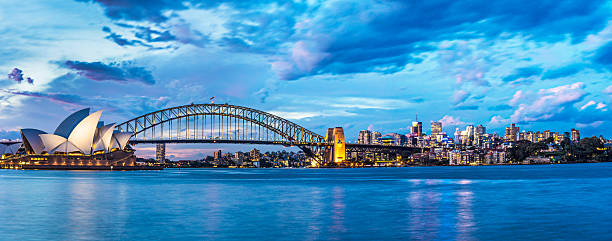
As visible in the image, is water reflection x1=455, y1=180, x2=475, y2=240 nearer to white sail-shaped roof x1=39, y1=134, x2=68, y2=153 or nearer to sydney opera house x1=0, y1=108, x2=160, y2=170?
sydney opera house x1=0, y1=108, x2=160, y2=170

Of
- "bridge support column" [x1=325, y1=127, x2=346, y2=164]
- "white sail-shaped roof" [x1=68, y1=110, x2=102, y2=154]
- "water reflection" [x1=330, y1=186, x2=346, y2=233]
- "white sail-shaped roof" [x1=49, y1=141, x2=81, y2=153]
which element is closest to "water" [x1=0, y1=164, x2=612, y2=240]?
"water reflection" [x1=330, y1=186, x2=346, y2=233]

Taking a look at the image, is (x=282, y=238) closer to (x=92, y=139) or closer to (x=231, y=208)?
(x=231, y=208)

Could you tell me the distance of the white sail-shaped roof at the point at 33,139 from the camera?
9494 centimetres

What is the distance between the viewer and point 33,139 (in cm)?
9538

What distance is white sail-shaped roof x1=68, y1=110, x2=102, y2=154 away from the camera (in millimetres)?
89619

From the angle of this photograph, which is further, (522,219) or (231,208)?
(231,208)

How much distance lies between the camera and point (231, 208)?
82.3 feet

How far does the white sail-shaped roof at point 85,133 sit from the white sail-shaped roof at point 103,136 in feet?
6.36

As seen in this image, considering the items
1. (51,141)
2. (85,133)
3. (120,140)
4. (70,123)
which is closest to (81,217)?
(85,133)

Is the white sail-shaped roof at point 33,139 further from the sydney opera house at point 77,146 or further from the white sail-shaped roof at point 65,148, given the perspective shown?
the white sail-shaped roof at point 65,148

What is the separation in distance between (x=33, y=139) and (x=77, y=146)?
775 centimetres

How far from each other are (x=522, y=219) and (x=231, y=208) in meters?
12.0

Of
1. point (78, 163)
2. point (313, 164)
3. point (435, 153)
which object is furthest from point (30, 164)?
point (435, 153)

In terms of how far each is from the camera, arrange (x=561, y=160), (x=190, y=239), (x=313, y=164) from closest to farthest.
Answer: (x=190, y=239), (x=313, y=164), (x=561, y=160)
